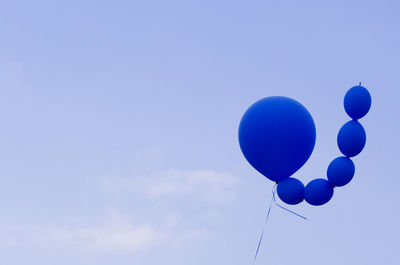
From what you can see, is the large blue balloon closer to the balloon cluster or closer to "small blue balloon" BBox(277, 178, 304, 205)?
the balloon cluster

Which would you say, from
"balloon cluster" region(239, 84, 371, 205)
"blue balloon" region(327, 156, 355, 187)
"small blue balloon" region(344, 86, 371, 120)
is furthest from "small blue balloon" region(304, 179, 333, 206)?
"small blue balloon" region(344, 86, 371, 120)

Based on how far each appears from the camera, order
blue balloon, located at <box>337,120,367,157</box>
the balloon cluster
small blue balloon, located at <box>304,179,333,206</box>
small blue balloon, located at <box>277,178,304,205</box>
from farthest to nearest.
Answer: small blue balloon, located at <box>277,178,304,205</box>, small blue balloon, located at <box>304,179,333,206</box>, the balloon cluster, blue balloon, located at <box>337,120,367,157</box>

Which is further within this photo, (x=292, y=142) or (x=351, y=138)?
(x=292, y=142)

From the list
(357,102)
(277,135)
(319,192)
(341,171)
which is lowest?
(319,192)

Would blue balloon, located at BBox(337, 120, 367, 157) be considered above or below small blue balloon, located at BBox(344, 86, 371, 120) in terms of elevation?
below

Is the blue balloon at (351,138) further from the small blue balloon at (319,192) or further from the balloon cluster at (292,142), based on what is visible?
the small blue balloon at (319,192)

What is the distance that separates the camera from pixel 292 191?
10.3m

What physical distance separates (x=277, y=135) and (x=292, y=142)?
0.30 meters

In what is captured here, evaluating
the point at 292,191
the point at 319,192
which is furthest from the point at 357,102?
the point at 292,191

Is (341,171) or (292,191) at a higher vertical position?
(341,171)

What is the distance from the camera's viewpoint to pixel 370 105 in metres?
10.0

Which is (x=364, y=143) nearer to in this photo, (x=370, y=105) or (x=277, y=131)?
(x=370, y=105)

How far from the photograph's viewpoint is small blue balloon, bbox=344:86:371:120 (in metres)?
9.84

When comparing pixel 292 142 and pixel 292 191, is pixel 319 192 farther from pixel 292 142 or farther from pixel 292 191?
pixel 292 142
